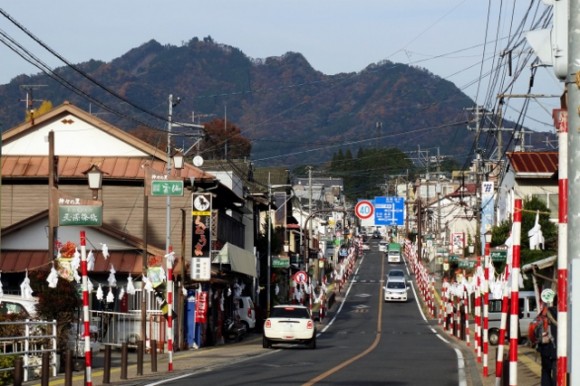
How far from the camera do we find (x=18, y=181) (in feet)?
159

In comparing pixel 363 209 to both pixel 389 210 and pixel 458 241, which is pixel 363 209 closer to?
pixel 389 210

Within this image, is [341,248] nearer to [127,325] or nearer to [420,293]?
[420,293]

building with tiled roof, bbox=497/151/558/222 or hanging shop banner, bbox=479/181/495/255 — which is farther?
hanging shop banner, bbox=479/181/495/255

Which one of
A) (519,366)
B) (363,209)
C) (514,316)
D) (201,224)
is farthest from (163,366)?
(363,209)

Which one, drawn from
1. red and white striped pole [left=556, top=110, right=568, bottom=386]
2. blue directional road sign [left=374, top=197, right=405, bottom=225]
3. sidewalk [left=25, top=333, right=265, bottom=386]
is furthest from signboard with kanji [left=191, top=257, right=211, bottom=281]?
blue directional road sign [left=374, top=197, right=405, bottom=225]

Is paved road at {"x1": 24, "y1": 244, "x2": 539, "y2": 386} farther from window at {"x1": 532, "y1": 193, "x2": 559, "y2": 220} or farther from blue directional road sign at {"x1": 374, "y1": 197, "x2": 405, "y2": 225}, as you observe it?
blue directional road sign at {"x1": 374, "y1": 197, "x2": 405, "y2": 225}

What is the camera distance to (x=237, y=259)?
54.9 m

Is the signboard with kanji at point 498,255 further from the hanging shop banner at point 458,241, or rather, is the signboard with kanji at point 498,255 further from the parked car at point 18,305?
the hanging shop banner at point 458,241

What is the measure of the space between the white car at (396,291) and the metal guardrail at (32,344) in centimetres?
6269

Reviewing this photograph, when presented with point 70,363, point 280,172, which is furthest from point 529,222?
point 280,172

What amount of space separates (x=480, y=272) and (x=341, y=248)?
111889mm

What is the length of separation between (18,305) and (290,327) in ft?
50.8

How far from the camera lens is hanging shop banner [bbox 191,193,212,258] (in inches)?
1732

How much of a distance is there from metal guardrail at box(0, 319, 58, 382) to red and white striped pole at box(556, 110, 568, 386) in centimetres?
1373
